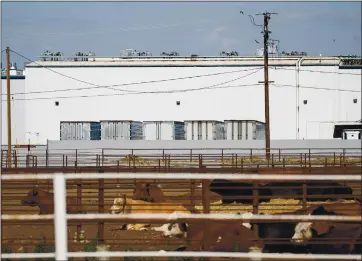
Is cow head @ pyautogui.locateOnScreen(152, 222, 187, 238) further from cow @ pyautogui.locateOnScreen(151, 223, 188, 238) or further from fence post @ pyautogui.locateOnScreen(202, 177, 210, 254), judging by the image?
fence post @ pyautogui.locateOnScreen(202, 177, 210, 254)

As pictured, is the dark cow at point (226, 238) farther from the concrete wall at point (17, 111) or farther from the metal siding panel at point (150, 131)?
the concrete wall at point (17, 111)

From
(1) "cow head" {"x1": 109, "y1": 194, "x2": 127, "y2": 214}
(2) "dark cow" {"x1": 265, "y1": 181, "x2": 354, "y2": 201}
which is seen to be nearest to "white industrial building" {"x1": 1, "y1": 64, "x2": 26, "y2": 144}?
(2) "dark cow" {"x1": 265, "y1": 181, "x2": 354, "y2": 201}

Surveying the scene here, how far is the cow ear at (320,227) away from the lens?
8988 mm

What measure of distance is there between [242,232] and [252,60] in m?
51.7

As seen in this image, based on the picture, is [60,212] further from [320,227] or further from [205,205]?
[320,227]

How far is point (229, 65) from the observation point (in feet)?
192

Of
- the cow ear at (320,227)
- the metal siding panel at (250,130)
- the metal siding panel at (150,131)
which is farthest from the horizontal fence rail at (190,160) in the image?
the cow ear at (320,227)

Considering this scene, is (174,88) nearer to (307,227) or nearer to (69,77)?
(69,77)

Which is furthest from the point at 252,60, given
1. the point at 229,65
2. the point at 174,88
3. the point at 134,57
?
the point at 134,57

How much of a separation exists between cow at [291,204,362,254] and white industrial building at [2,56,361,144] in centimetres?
4723

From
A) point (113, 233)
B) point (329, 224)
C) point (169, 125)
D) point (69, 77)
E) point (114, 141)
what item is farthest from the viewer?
point (69, 77)

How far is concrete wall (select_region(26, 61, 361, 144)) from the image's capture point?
5650 cm

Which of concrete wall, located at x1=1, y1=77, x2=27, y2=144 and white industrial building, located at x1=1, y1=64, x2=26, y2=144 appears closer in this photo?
white industrial building, located at x1=1, y1=64, x2=26, y2=144

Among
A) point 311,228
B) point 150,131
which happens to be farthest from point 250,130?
point 311,228
